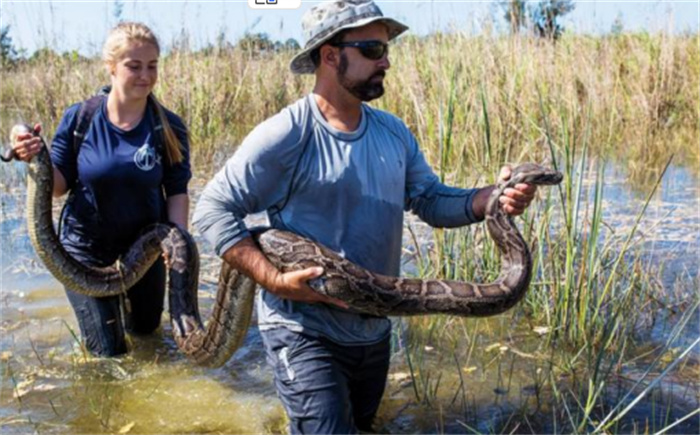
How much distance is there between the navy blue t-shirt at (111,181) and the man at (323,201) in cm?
179

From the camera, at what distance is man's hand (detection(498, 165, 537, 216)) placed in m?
4.00

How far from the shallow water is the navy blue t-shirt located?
0.82 m

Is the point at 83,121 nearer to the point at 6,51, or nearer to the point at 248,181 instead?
the point at 248,181

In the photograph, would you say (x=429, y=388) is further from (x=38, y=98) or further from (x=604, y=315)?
(x=38, y=98)

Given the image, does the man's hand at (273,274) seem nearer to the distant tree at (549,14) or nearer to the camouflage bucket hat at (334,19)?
the camouflage bucket hat at (334,19)

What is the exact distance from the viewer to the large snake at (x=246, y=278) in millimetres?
3852

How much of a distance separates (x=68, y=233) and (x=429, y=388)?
9.42 ft

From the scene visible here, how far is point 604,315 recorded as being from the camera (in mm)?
5691

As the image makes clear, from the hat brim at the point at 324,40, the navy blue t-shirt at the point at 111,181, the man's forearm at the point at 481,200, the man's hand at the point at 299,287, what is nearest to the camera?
the man's hand at the point at 299,287

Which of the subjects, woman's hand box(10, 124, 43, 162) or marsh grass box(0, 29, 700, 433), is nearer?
marsh grass box(0, 29, 700, 433)

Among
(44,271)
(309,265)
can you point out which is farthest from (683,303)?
(44,271)

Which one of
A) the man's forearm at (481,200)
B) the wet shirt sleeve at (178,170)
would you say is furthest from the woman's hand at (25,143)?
the man's forearm at (481,200)

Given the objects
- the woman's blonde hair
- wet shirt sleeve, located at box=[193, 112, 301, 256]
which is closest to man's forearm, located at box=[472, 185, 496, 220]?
wet shirt sleeve, located at box=[193, 112, 301, 256]

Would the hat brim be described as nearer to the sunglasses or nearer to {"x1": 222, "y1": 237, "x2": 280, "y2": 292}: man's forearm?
the sunglasses
